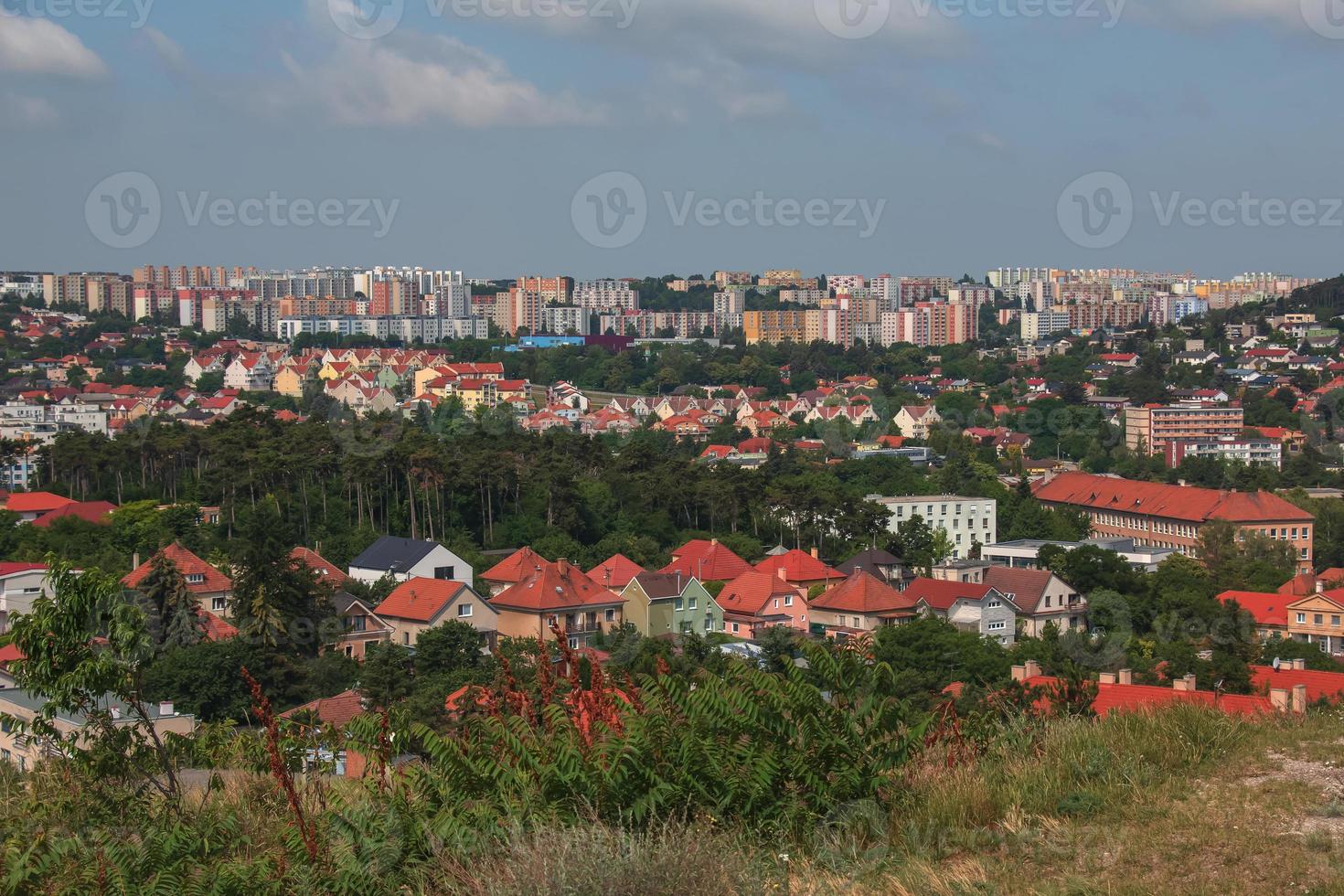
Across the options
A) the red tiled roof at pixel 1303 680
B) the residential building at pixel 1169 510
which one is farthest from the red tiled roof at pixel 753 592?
the residential building at pixel 1169 510

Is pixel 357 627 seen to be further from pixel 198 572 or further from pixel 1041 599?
pixel 1041 599

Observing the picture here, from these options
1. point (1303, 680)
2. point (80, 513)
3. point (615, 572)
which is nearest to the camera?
point (1303, 680)

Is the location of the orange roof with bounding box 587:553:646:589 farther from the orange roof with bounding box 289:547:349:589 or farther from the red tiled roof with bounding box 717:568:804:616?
the orange roof with bounding box 289:547:349:589

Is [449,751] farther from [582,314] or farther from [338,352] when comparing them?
[582,314]

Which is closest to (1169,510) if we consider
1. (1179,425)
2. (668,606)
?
(1179,425)

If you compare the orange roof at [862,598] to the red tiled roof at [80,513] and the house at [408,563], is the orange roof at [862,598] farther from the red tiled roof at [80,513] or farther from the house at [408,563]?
the red tiled roof at [80,513]

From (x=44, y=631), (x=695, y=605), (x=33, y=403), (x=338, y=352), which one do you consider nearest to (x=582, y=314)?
(x=338, y=352)

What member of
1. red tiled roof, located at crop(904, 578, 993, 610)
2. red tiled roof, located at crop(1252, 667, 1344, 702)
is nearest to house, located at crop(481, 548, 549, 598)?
red tiled roof, located at crop(904, 578, 993, 610)
